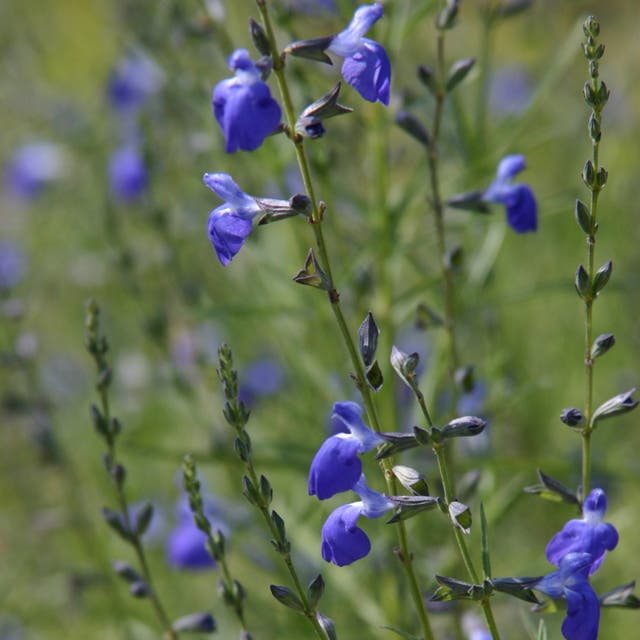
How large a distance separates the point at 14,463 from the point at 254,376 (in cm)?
169

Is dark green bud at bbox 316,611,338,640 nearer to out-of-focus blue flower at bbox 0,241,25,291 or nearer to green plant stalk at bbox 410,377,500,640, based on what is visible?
green plant stalk at bbox 410,377,500,640

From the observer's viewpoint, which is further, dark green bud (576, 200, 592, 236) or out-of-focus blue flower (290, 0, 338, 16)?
out-of-focus blue flower (290, 0, 338, 16)

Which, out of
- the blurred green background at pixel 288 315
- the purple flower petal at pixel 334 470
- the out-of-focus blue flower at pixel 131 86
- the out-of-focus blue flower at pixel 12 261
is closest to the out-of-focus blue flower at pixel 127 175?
the blurred green background at pixel 288 315

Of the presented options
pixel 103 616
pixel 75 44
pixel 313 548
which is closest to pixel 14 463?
pixel 103 616

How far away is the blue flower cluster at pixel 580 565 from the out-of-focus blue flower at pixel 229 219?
0.59m

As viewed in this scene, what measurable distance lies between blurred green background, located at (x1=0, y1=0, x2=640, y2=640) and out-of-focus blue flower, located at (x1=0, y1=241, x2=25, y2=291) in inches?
2.9

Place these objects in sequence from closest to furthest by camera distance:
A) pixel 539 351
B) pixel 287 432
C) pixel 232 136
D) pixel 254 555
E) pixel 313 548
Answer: pixel 232 136 → pixel 313 548 → pixel 254 555 → pixel 287 432 → pixel 539 351

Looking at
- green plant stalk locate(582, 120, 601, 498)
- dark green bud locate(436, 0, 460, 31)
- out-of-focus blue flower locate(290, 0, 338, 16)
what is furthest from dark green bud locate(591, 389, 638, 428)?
out-of-focus blue flower locate(290, 0, 338, 16)

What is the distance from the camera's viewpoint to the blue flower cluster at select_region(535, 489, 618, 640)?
1.15 metres

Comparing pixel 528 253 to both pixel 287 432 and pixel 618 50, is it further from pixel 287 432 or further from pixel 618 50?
pixel 618 50

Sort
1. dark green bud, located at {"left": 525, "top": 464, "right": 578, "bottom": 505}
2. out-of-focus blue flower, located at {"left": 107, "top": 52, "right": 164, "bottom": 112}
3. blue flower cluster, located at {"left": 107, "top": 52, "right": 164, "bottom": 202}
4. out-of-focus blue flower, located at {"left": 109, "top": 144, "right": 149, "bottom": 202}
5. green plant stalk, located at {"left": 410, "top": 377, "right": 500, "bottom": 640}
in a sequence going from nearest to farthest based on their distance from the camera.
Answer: green plant stalk, located at {"left": 410, "top": 377, "right": 500, "bottom": 640} → dark green bud, located at {"left": 525, "top": 464, "right": 578, "bottom": 505} → out-of-focus blue flower, located at {"left": 109, "top": 144, "right": 149, "bottom": 202} → blue flower cluster, located at {"left": 107, "top": 52, "right": 164, "bottom": 202} → out-of-focus blue flower, located at {"left": 107, "top": 52, "right": 164, "bottom": 112}

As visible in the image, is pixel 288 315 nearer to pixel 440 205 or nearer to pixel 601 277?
pixel 440 205

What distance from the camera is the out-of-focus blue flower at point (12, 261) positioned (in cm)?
407

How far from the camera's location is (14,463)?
4477 millimetres
